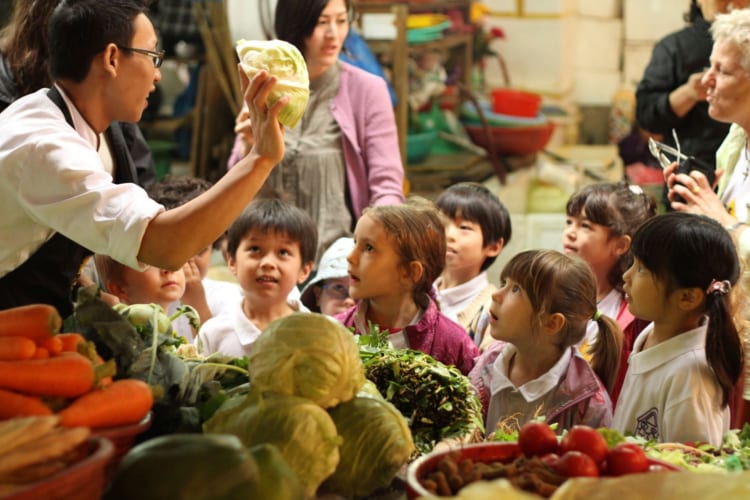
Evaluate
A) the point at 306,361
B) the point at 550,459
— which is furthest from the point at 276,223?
the point at 550,459

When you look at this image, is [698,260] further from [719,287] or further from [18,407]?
[18,407]

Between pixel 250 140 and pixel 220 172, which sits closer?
pixel 250 140

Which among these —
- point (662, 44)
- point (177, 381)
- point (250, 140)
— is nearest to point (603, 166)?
point (662, 44)

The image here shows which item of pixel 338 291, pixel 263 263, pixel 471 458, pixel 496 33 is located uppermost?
pixel 496 33

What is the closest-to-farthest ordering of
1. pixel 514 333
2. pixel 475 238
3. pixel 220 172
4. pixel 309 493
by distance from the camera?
pixel 309 493 < pixel 514 333 < pixel 475 238 < pixel 220 172

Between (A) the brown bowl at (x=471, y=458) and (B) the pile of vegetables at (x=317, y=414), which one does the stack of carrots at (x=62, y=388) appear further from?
(A) the brown bowl at (x=471, y=458)

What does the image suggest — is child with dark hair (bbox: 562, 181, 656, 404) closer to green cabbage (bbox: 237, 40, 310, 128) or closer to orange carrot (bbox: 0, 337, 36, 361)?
green cabbage (bbox: 237, 40, 310, 128)

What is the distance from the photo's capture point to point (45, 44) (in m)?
3.48

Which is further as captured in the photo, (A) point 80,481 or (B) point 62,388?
(B) point 62,388

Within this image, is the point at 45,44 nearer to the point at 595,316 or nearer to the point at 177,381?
the point at 177,381

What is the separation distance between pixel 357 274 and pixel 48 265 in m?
1.22

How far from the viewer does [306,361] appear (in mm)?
2283

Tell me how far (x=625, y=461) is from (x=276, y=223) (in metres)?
2.21

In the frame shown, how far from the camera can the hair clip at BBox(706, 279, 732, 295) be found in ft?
10.4
